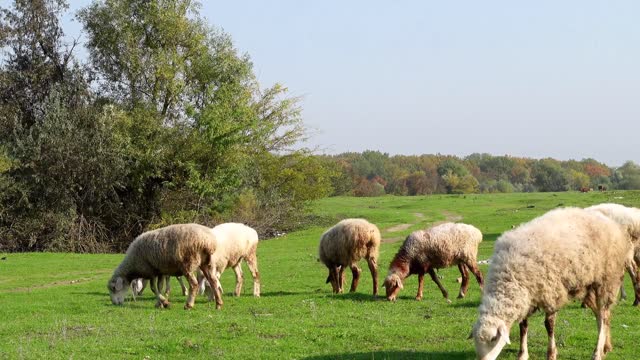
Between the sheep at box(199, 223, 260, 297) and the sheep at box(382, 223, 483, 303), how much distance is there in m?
4.31

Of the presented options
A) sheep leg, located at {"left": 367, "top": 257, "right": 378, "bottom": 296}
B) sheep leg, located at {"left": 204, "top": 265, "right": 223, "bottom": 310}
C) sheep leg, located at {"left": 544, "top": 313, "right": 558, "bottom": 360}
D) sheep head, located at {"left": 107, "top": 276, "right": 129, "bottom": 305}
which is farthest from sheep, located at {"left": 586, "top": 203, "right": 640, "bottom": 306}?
sheep head, located at {"left": 107, "top": 276, "right": 129, "bottom": 305}

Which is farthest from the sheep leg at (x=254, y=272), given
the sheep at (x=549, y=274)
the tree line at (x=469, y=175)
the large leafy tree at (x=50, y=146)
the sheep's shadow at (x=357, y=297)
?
the tree line at (x=469, y=175)

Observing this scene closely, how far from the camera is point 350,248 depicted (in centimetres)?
1917

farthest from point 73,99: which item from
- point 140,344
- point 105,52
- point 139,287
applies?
point 140,344

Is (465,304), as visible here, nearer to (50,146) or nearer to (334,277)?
(334,277)

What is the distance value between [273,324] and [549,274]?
226 inches

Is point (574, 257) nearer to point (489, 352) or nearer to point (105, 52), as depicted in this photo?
point (489, 352)

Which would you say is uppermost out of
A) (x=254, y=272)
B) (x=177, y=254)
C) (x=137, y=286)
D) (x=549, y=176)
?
(x=549, y=176)

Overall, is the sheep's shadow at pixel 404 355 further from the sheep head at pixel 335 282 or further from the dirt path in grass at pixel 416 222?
the dirt path in grass at pixel 416 222

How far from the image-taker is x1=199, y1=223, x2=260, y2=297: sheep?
19141 mm

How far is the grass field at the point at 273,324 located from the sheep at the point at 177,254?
0.76 meters

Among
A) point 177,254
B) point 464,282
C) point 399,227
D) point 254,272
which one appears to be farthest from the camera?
point 399,227

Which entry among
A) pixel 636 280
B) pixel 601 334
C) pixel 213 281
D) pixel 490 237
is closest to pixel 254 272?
pixel 213 281

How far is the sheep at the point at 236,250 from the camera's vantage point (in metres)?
19.1
